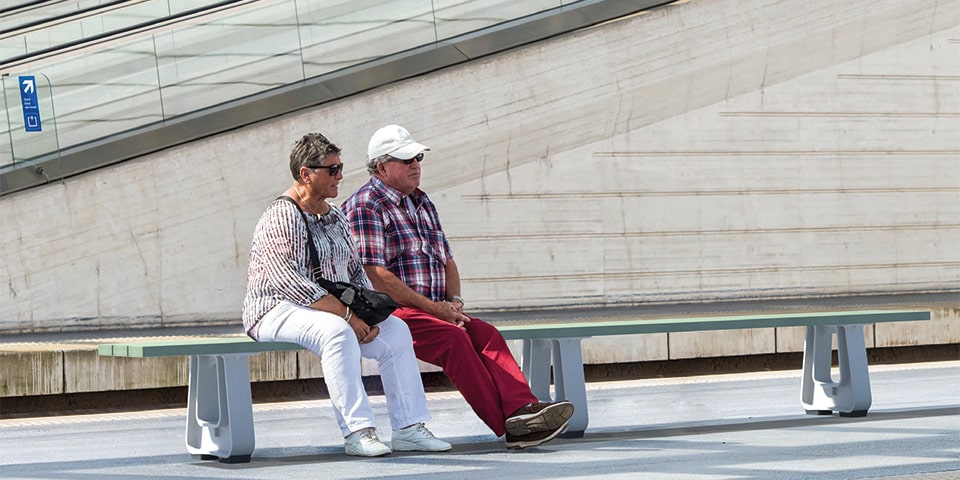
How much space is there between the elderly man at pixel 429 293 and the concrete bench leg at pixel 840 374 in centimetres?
177

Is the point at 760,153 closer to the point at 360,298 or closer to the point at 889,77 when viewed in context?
the point at 889,77

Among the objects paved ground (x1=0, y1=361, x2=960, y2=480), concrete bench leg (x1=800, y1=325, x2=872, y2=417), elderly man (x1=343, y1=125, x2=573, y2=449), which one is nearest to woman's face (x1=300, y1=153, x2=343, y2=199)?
elderly man (x1=343, y1=125, x2=573, y2=449)

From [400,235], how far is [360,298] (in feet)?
1.58

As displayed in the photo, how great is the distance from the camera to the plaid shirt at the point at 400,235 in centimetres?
538

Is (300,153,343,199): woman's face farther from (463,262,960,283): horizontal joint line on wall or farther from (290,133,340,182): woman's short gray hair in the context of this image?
(463,262,960,283): horizontal joint line on wall

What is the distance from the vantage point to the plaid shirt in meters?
5.38

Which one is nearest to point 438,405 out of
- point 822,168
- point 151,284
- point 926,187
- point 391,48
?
point 151,284

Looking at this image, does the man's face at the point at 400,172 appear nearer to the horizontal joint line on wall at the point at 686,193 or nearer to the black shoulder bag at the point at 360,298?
the black shoulder bag at the point at 360,298

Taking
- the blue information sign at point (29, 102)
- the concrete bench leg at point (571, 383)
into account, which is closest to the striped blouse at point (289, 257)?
the concrete bench leg at point (571, 383)

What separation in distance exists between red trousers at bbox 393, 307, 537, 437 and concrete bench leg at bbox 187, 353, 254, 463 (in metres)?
0.70

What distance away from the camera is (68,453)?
559cm

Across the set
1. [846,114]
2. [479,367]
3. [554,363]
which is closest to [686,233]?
[846,114]

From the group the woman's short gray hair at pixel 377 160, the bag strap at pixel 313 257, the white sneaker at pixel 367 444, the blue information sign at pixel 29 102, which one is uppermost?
the blue information sign at pixel 29 102

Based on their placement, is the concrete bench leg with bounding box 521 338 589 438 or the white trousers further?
the concrete bench leg with bounding box 521 338 589 438
